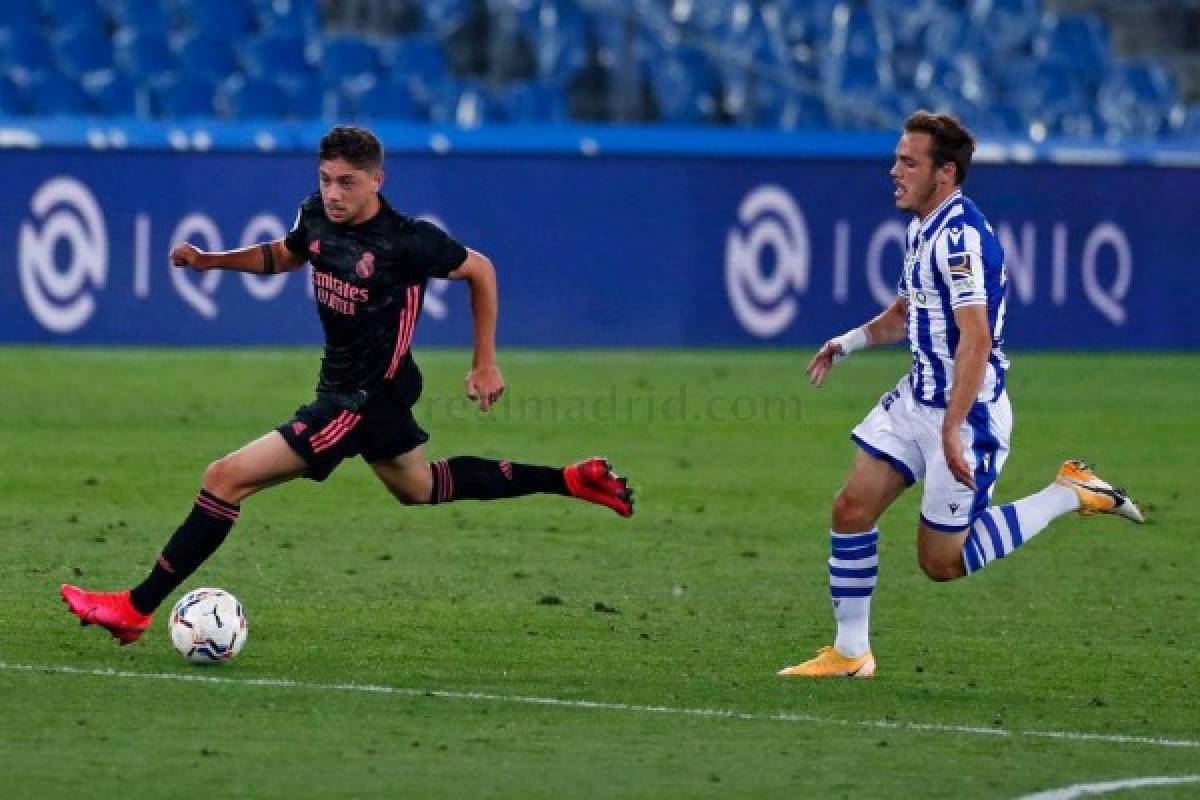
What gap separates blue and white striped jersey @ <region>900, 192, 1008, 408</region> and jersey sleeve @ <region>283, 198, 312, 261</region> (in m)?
2.09

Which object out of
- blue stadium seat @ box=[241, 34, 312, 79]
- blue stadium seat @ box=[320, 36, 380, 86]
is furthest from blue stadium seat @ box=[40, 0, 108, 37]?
blue stadium seat @ box=[320, 36, 380, 86]

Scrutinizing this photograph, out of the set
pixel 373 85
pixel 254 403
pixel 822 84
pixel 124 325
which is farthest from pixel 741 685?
pixel 822 84

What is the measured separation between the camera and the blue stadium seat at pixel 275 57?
2280 centimetres

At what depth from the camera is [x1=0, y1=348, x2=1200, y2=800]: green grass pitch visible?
6594 millimetres

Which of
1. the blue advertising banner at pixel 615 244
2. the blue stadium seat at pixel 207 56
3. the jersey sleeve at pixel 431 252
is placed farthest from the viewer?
the blue stadium seat at pixel 207 56

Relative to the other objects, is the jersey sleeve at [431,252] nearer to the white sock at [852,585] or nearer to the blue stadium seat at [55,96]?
the white sock at [852,585]

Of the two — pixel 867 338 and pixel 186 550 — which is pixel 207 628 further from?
pixel 867 338

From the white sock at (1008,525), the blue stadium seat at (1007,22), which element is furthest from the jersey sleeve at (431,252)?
the blue stadium seat at (1007,22)

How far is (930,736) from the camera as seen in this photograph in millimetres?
7137

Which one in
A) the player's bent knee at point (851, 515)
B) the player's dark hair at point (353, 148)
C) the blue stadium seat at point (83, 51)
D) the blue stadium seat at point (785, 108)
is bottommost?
the player's bent knee at point (851, 515)

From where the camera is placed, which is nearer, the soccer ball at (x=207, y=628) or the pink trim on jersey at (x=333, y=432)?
the soccer ball at (x=207, y=628)

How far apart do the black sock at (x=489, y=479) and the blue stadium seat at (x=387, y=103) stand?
1442 centimetres

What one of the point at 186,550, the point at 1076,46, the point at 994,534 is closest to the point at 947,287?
the point at 994,534

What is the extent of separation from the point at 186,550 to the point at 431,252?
1318 mm
